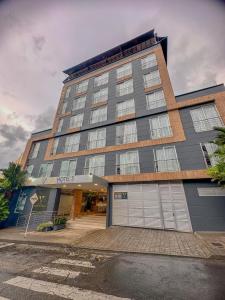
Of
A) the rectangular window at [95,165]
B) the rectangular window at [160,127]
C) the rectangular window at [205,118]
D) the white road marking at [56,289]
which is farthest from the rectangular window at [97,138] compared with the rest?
the white road marking at [56,289]

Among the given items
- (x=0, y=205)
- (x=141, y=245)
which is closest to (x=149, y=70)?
(x=141, y=245)

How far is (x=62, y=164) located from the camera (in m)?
18.5

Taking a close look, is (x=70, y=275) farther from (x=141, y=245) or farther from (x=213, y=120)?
(x=213, y=120)

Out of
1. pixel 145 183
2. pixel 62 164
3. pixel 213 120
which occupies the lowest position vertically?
pixel 145 183

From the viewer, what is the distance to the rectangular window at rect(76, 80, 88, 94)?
23.8m

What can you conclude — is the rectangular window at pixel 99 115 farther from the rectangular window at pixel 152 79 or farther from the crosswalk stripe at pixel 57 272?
the crosswalk stripe at pixel 57 272

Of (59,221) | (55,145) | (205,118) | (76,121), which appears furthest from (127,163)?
(55,145)

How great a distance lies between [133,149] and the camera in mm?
15273

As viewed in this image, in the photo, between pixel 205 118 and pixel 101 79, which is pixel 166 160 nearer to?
pixel 205 118

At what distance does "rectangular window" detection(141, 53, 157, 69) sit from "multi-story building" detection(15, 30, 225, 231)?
153mm

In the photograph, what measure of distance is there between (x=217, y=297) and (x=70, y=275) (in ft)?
14.5

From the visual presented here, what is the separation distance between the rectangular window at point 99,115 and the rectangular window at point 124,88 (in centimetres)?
281

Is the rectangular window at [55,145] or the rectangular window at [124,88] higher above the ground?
the rectangular window at [124,88]

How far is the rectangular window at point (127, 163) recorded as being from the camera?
572 inches
